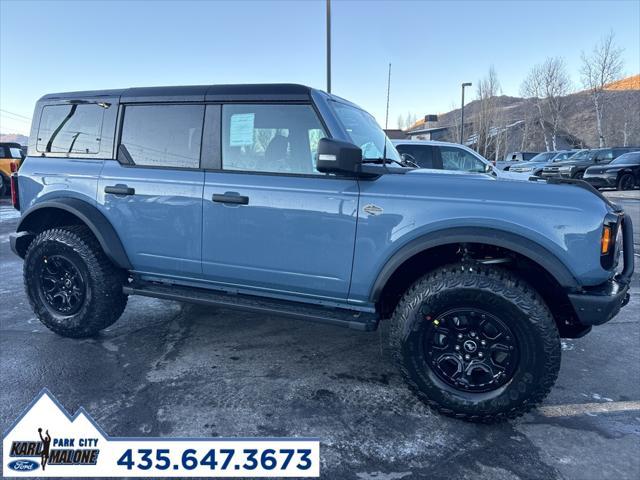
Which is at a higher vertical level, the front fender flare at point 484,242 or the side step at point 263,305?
the front fender flare at point 484,242

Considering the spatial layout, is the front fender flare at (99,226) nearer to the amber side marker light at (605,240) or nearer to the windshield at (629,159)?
the amber side marker light at (605,240)

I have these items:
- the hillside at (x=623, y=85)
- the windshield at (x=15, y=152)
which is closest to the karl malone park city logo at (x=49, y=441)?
the windshield at (x=15, y=152)

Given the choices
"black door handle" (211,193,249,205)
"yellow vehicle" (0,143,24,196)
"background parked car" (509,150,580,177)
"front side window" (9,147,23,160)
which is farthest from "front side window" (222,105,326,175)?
"background parked car" (509,150,580,177)

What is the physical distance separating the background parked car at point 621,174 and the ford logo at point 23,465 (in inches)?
732

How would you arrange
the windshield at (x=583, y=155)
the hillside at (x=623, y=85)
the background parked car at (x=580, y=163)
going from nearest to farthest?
the background parked car at (x=580, y=163)
the windshield at (x=583, y=155)
the hillside at (x=623, y=85)

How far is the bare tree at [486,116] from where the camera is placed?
1761 inches

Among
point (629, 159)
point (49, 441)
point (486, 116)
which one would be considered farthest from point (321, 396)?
point (486, 116)

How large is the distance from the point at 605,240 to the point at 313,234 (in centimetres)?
167

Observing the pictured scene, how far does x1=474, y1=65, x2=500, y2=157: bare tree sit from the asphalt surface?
44.5 m

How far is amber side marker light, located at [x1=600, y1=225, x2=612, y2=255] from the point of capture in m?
2.22

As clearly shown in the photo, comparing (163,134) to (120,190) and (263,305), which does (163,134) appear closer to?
(120,190)

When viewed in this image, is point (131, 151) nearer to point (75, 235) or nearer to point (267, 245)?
point (75, 235)

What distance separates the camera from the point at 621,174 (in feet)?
50.4

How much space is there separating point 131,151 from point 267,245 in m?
1.48
